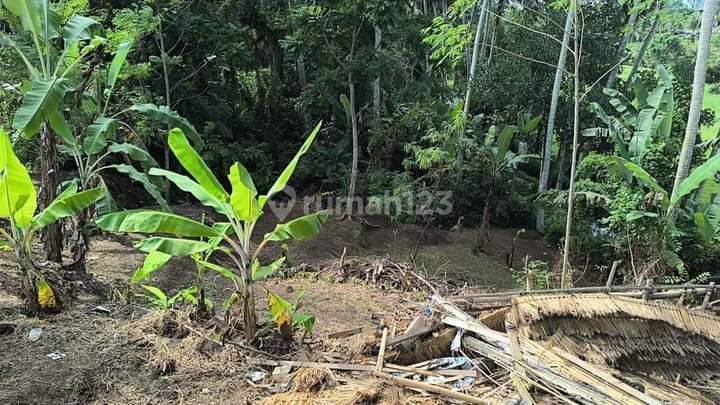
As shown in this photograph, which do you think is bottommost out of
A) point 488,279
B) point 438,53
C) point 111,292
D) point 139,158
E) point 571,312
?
point 488,279

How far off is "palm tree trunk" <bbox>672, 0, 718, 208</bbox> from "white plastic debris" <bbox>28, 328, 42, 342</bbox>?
686 centimetres

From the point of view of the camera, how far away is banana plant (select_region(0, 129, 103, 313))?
3.03 metres

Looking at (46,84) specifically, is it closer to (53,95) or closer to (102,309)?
(53,95)

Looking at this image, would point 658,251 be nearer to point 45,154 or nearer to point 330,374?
point 330,374

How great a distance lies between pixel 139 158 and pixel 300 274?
2694mm

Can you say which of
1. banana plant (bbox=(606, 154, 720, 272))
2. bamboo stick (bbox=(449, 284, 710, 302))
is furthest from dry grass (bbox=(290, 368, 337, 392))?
banana plant (bbox=(606, 154, 720, 272))

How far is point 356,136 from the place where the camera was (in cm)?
941

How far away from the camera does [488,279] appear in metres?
7.59

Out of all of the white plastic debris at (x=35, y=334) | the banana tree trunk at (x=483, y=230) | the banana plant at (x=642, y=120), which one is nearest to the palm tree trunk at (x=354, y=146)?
the banana tree trunk at (x=483, y=230)

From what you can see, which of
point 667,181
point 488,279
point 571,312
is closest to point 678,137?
point 667,181

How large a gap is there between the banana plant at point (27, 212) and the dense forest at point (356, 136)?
0.02 m

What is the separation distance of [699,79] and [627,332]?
442 cm

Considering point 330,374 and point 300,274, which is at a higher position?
point 330,374

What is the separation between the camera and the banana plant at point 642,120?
23.9 feet
